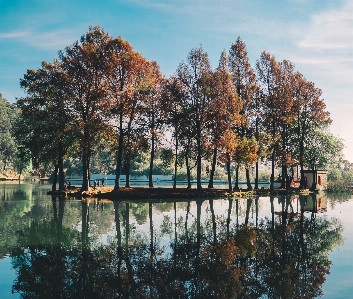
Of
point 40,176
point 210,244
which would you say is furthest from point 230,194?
point 40,176

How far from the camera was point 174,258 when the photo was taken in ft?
52.9

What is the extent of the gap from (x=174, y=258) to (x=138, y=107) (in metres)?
37.2

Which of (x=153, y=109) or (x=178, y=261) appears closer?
(x=178, y=261)

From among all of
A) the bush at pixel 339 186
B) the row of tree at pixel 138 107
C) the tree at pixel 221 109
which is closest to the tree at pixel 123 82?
the row of tree at pixel 138 107

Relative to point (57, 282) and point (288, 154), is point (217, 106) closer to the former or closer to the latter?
point (288, 154)

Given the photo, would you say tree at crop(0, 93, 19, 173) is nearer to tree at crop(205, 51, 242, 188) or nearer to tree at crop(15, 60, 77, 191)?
tree at crop(15, 60, 77, 191)

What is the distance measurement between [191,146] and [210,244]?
37110 mm

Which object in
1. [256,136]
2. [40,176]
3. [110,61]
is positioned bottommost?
[40,176]

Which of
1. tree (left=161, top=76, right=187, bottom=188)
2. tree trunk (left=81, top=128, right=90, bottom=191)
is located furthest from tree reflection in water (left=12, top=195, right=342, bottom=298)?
tree (left=161, top=76, right=187, bottom=188)

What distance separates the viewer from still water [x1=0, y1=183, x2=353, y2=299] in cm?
1219

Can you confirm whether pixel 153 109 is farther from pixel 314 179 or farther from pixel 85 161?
pixel 314 179

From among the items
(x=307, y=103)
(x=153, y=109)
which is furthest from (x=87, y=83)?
(x=307, y=103)

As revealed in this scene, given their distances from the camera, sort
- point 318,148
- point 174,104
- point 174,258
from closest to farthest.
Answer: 1. point 174,258
2. point 174,104
3. point 318,148

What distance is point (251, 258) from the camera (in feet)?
53.1
